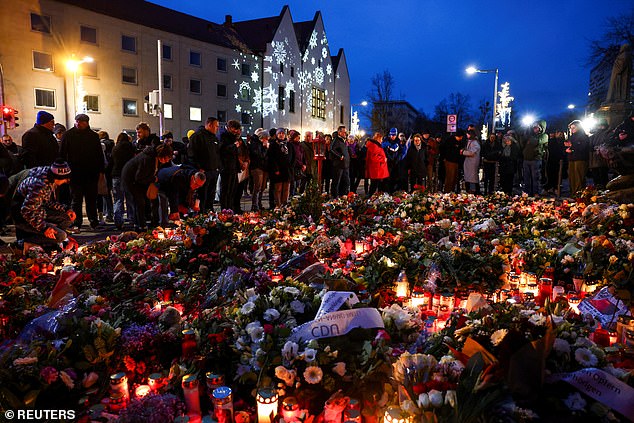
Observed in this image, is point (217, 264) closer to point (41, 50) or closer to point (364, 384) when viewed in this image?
point (364, 384)

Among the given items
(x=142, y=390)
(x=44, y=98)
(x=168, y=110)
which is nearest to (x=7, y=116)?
(x=142, y=390)

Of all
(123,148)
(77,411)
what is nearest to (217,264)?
(77,411)

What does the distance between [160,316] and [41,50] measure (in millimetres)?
30232

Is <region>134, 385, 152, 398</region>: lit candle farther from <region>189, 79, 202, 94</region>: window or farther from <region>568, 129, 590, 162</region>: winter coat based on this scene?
<region>189, 79, 202, 94</region>: window

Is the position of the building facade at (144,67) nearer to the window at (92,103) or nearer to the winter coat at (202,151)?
the window at (92,103)

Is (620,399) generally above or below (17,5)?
below

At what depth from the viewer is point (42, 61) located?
92.5ft

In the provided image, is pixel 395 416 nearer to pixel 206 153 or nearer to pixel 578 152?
pixel 206 153

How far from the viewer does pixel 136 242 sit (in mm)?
5941

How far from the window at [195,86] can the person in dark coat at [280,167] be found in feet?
91.3

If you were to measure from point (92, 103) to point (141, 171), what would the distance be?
25.9 metres

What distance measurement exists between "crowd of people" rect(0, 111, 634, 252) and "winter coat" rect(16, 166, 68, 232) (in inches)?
0.4

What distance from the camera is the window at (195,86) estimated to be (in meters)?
36.8

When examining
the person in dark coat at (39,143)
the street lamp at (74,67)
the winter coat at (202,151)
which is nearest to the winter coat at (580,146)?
the winter coat at (202,151)
